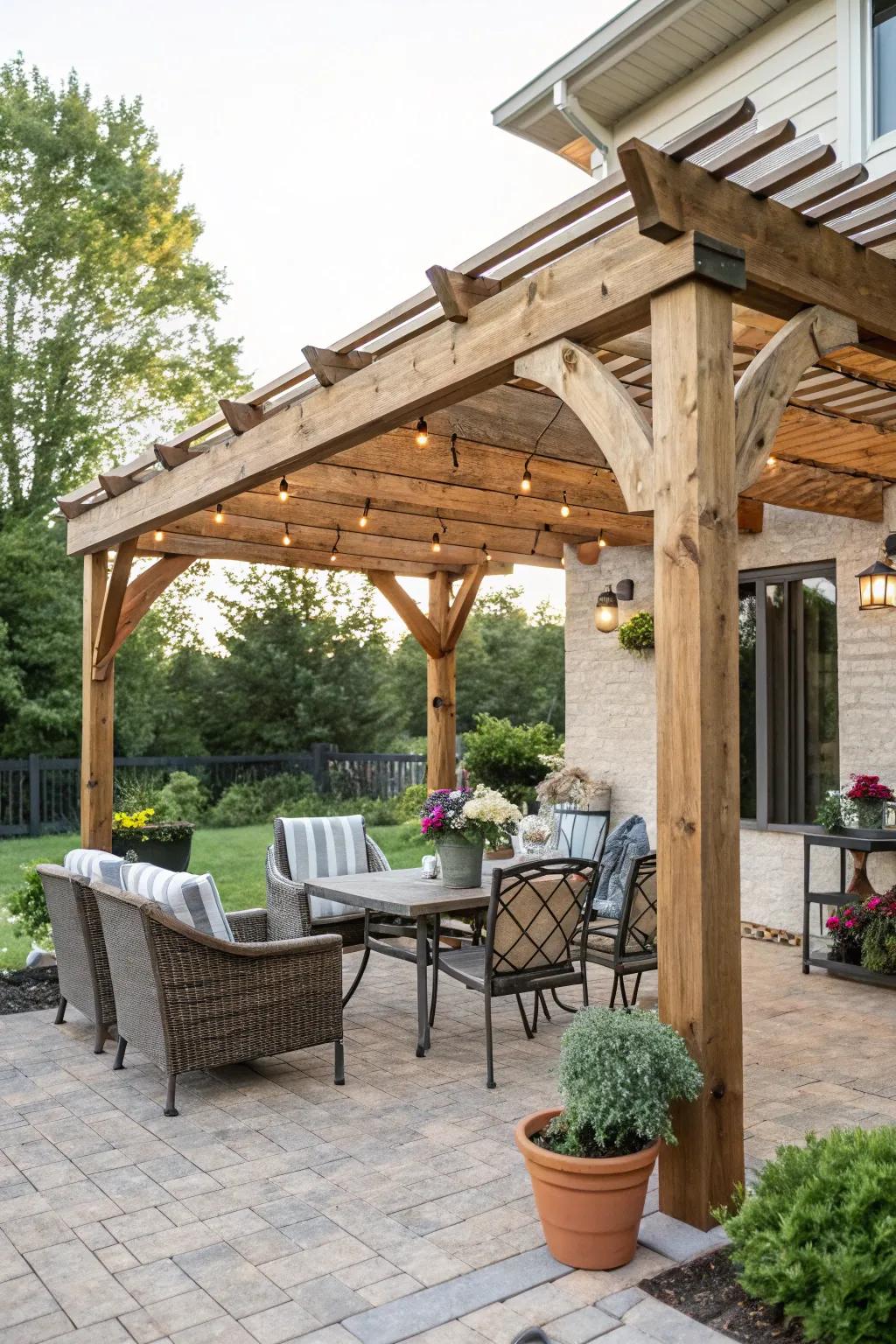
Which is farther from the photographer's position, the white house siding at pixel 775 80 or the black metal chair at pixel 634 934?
the white house siding at pixel 775 80

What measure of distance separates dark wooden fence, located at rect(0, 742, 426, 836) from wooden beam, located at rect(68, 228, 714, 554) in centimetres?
793

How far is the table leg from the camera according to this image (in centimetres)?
483

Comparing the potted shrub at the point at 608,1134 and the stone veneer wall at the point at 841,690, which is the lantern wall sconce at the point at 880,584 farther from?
the potted shrub at the point at 608,1134

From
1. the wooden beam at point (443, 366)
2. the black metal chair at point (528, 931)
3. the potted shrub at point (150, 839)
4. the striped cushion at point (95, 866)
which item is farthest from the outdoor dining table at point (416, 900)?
the potted shrub at point (150, 839)

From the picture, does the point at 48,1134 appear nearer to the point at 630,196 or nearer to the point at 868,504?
the point at 630,196

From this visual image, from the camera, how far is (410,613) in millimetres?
8578

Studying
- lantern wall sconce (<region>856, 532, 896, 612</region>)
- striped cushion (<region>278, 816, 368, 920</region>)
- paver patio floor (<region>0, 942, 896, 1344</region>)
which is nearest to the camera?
paver patio floor (<region>0, 942, 896, 1344</region>)

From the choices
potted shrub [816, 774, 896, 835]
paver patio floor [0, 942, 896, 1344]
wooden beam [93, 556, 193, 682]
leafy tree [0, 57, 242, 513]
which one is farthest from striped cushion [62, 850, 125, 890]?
leafy tree [0, 57, 242, 513]

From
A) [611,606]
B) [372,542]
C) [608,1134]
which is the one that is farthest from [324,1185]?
[611,606]

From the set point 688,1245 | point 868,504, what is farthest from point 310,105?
point 688,1245

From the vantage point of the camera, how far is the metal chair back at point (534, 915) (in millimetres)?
4504

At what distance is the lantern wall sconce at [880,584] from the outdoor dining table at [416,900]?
9.69ft

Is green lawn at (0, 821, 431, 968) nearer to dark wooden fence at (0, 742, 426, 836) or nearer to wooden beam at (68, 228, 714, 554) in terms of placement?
dark wooden fence at (0, 742, 426, 836)

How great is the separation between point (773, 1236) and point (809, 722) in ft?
17.8
